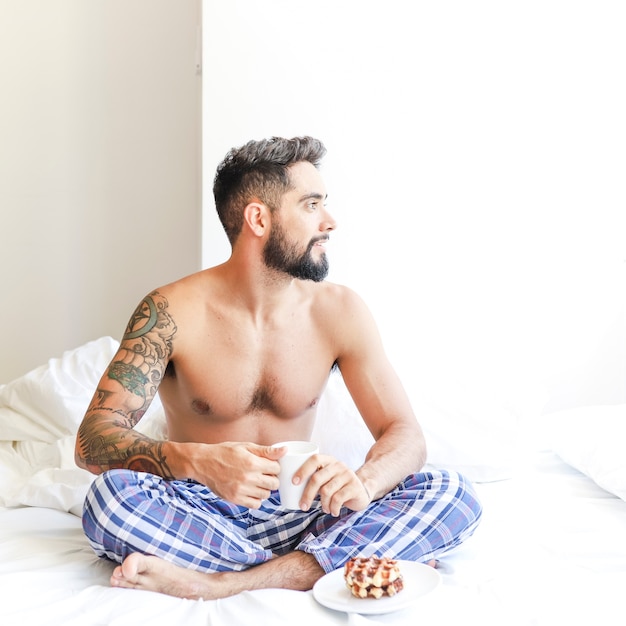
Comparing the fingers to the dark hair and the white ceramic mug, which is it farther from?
the dark hair

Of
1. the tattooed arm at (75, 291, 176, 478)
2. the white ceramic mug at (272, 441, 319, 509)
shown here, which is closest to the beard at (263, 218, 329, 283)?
the tattooed arm at (75, 291, 176, 478)

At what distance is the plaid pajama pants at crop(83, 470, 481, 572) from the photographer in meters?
1.38

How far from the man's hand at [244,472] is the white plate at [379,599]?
162 millimetres

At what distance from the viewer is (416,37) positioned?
2.44 meters

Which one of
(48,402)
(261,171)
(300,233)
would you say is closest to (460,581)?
(300,233)

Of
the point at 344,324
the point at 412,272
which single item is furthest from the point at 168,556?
the point at 412,272

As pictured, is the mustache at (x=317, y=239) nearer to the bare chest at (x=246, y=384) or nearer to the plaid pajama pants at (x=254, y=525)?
the bare chest at (x=246, y=384)

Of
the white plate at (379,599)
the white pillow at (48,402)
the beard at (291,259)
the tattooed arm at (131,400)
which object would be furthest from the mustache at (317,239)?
the white pillow at (48,402)

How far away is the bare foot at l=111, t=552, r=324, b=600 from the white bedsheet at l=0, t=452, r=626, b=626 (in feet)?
0.07

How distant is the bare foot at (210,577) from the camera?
1.32m

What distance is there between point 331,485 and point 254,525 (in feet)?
0.90

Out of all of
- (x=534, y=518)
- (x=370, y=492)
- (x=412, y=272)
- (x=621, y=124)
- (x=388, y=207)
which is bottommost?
Result: (x=534, y=518)

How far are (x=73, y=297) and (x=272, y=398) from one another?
1549mm

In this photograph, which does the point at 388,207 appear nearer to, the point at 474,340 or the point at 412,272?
the point at 412,272
